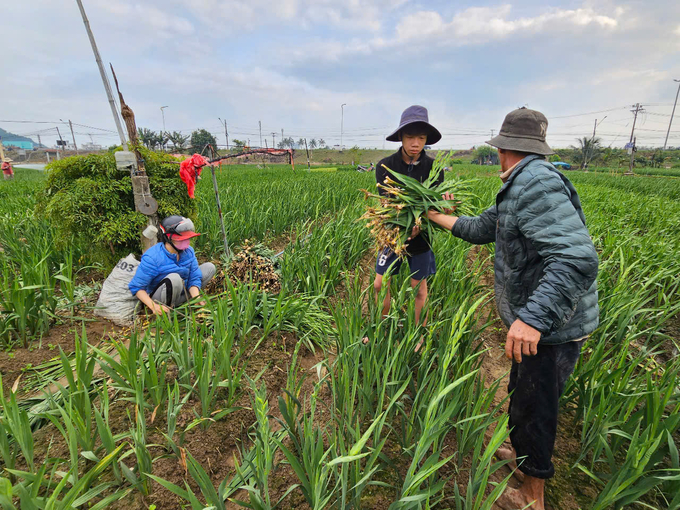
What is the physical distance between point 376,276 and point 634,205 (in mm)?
6685

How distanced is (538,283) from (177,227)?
2311 millimetres

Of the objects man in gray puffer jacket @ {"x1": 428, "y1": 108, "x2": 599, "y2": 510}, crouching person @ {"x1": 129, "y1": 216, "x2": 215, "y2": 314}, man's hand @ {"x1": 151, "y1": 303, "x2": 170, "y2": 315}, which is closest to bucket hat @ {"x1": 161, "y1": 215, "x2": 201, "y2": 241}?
crouching person @ {"x1": 129, "y1": 216, "x2": 215, "y2": 314}

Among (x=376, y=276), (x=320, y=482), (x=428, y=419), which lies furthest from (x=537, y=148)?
(x=320, y=482)

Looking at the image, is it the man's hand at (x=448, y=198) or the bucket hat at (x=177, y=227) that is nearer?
the man's hand at (x=448, y=198)

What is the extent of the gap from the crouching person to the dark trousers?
2.22 metres

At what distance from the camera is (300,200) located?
4.90m

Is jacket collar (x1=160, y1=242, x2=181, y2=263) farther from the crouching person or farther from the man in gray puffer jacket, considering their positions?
the man in gray puffer jacket

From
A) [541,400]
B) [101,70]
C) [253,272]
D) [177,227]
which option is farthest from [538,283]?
[101,70]

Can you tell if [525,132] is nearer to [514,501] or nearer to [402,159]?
[402,159]

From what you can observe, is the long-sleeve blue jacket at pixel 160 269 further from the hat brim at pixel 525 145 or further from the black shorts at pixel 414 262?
the hat brim at pixel 525 145

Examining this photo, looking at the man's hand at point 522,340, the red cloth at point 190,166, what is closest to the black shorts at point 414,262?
the man's hand at point 522,340

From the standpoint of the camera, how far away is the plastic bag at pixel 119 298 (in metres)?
2.37

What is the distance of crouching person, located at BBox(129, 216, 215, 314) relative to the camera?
2.36 metres

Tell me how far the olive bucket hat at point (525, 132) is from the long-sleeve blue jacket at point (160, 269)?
2.35 metres
